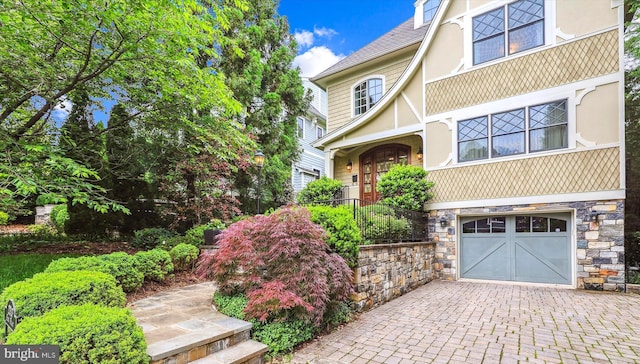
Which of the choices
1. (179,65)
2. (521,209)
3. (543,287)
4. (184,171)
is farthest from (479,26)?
(184,171)

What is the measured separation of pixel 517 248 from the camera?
7930 mm

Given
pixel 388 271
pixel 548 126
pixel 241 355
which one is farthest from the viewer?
pixel 548 126

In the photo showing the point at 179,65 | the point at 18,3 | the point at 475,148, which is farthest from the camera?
the point at 475,148

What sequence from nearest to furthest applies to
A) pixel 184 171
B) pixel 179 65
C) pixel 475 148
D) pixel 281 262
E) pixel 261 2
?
pixel 281 262
pixel 179 65
pixel 475 148
pixel 184 171
pixel 261 2

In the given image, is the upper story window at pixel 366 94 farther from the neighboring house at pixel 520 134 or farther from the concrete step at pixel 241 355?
the concrete step at pixel 241 355

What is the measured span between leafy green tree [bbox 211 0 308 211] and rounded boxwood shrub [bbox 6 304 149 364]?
8.41 meters

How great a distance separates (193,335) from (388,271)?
13.5 ft

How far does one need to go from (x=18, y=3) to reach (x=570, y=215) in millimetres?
11569

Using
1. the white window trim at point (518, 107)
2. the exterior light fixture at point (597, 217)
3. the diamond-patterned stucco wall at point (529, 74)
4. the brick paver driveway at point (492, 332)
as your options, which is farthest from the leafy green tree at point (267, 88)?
the exterior light fixture at point (597, 217)

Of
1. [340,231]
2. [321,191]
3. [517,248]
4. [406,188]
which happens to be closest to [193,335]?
[340,231]

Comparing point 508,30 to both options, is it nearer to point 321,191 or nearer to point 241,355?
point 321,191

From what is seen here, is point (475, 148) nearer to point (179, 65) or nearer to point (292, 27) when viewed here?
point (179, 65)

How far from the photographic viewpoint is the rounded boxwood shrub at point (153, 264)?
547 centimetres

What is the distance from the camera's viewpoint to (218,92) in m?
6.57
